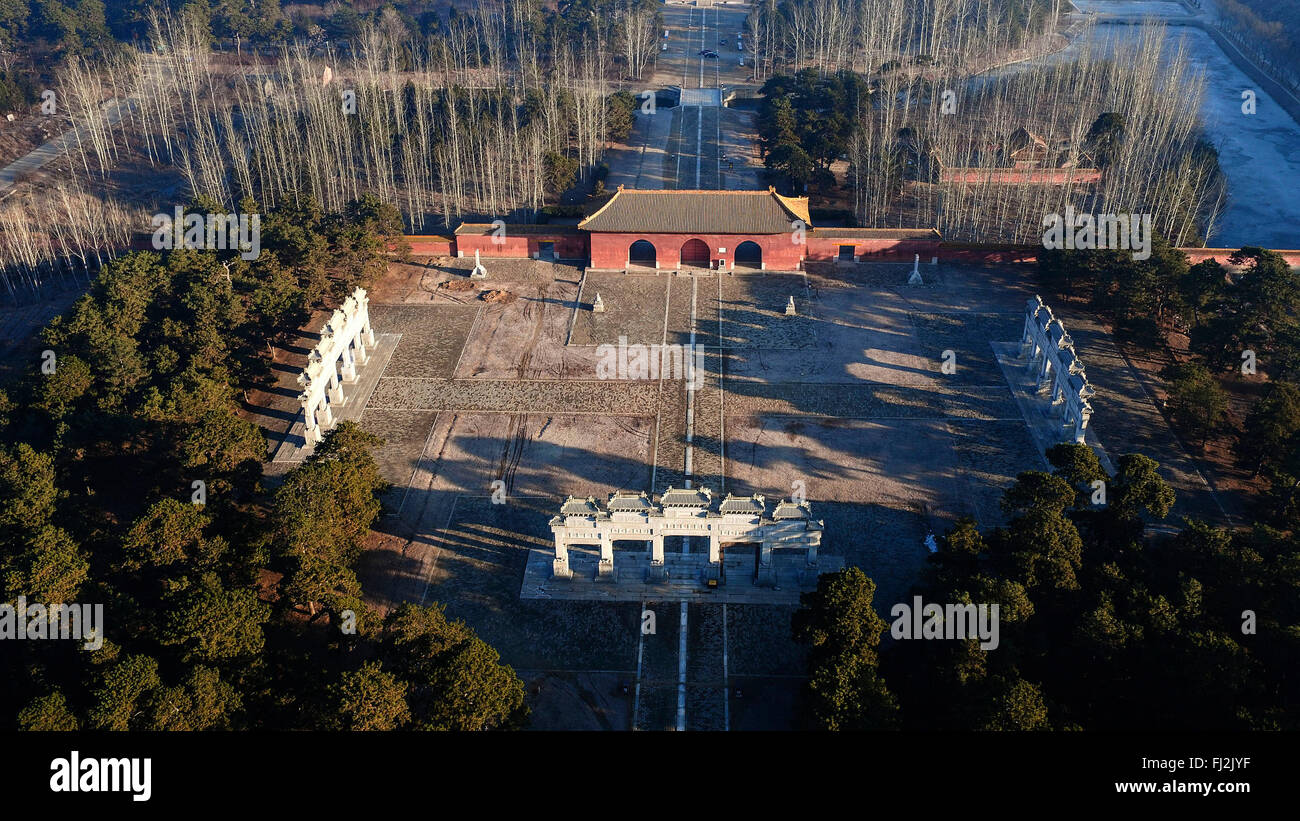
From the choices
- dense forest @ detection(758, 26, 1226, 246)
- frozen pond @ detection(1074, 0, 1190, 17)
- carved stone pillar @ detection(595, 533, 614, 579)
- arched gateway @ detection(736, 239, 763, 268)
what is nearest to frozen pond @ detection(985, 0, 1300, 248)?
frozen pond @ detection(1074, 0, 1190, 17)

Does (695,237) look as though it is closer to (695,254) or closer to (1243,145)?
(695,254)

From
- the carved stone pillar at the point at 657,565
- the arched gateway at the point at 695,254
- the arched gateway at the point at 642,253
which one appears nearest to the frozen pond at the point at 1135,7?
the arched gateway at the point at 695,254

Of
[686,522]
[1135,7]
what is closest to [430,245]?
[686,522]

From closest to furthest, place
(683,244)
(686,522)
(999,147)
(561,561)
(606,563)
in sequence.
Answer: (686,522) → (561,561) → (606,563) → (683,244) → (999,147)

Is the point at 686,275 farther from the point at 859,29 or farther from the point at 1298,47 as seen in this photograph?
the point at 1298,47

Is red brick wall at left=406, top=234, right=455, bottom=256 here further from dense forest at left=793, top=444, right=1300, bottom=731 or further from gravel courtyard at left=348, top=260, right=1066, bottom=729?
dense forest at left=793, top=444, right=1300, bottom=731
